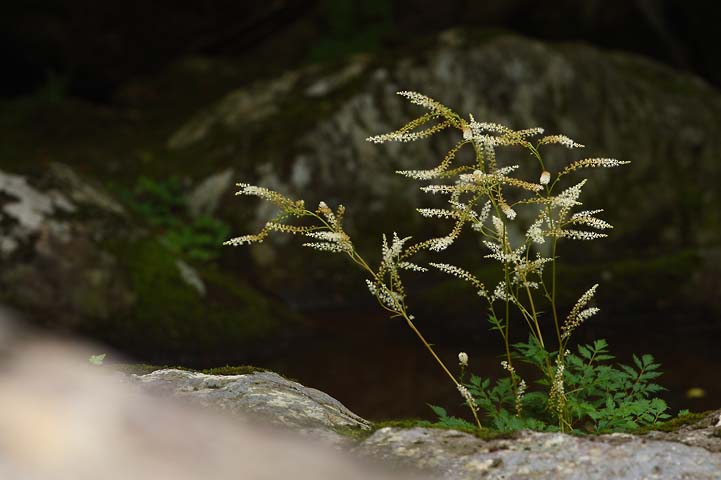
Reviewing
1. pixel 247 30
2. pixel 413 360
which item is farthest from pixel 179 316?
pixel 247 30

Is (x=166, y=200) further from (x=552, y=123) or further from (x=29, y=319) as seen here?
(x=552, y=123)

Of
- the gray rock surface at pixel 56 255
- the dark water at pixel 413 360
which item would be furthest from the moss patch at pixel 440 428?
the gray rock surface at pixel 56 255

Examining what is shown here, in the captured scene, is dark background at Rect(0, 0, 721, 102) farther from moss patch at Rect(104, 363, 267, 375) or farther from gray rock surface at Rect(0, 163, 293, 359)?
moss patch at Rect(104, 363, 267, 375)

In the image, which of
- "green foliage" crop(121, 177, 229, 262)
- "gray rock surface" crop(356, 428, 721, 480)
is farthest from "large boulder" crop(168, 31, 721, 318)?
"gray rock surface" crop(356, 428, 721, 480)

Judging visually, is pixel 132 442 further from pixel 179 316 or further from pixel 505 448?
pixel 179 316

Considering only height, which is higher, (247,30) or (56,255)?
(247,30)

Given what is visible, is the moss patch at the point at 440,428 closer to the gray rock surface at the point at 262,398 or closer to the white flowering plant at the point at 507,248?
the gray rock surface at the point at 262,398
